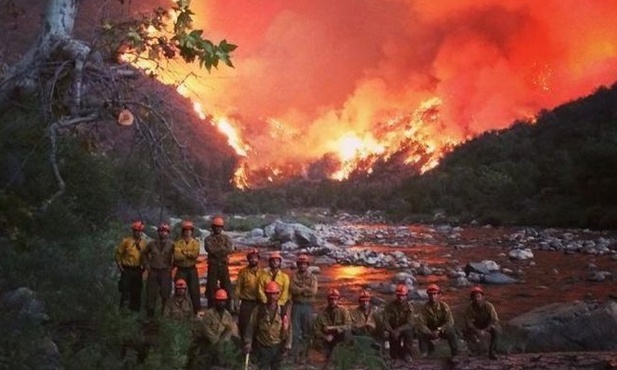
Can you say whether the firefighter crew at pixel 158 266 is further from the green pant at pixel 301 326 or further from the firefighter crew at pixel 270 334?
the firefighter crew at pixel 270 334

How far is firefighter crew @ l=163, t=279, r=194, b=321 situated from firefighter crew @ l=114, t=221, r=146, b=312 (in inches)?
37.6

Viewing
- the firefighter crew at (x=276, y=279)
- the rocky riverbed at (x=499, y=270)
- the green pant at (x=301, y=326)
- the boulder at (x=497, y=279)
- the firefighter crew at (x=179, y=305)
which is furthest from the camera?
the boulder at (x=497, y=279)

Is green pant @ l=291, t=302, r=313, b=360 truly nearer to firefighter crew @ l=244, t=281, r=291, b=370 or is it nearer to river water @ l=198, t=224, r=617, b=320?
firefighter crew @ l=244, t=281, r=291, b=370

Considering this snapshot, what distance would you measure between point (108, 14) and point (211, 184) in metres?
2.43

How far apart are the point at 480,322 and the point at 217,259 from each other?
214 inches

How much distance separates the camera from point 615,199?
46656 millimetres

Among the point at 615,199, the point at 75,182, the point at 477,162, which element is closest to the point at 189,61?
the point at 75,182

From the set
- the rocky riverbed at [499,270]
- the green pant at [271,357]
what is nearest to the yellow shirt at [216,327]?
the green pant at [271,357]

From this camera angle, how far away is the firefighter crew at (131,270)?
13.5 meters

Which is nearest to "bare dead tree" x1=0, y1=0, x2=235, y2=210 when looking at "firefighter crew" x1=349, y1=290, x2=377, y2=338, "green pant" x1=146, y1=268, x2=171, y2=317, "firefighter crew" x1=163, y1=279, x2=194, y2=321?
"firefighter crew" x1=163, y1=279, x2=194, y2=321

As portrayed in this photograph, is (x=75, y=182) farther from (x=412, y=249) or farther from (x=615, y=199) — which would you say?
(x=615, y=199)

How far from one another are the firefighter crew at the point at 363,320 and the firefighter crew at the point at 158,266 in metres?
3.83

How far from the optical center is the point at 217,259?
45.3 feet

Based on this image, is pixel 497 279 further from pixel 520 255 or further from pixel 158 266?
pixel 158 266
